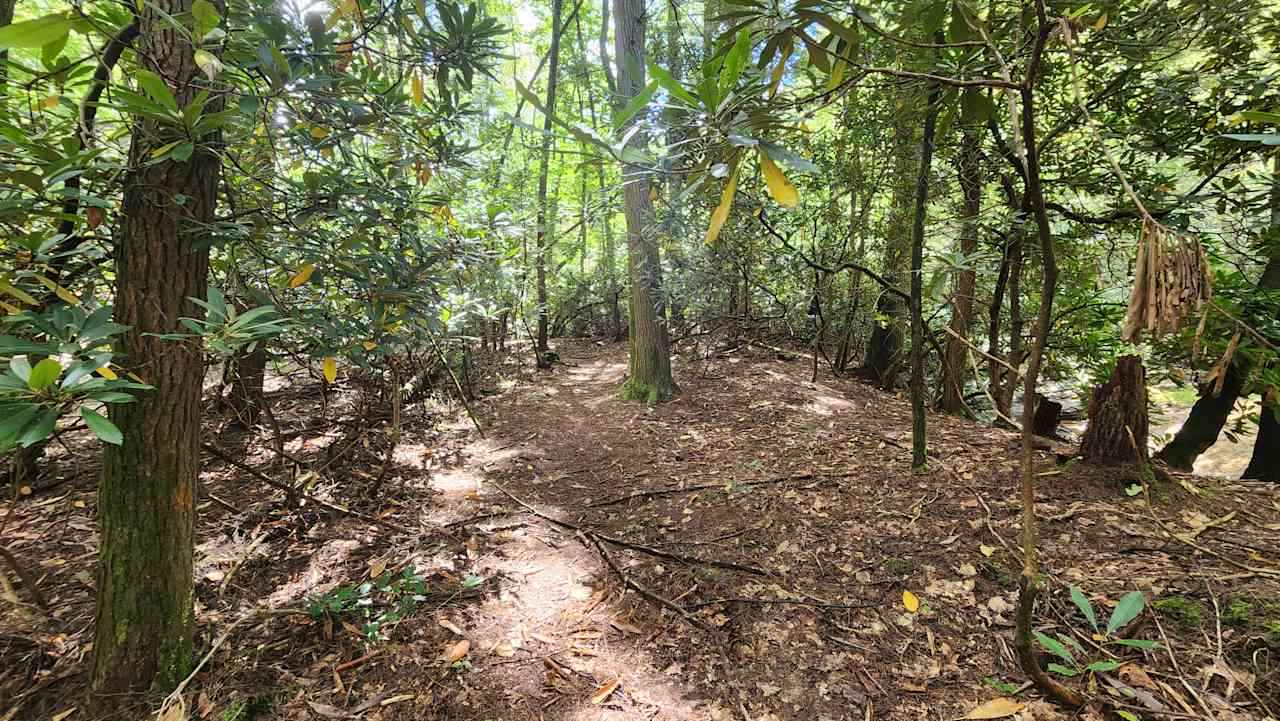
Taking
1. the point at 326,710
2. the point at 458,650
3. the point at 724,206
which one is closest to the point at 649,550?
the point at 458,650

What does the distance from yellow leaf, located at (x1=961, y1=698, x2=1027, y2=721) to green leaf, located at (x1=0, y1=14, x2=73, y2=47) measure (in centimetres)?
307

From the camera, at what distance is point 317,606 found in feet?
7.57

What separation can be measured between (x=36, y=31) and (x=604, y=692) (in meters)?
2.54

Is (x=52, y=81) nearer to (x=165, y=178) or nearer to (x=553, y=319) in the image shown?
(x=165, y=178)

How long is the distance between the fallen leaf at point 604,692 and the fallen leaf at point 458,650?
0.63m

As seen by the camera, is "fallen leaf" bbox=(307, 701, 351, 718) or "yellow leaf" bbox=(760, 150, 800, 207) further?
"fallen leaf" bbox=(307, 701, 351, 718)

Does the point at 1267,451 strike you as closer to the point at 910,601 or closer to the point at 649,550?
the point at 910,601

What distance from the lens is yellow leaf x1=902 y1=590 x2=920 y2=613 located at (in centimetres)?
219

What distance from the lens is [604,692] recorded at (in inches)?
80.3

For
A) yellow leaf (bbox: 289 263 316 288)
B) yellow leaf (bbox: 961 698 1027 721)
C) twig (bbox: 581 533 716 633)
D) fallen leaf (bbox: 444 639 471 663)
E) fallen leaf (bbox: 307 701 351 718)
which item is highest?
yellow leaf (bbox: 289 263 316 288)

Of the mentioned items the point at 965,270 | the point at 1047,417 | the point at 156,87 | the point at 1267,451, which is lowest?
the point at 1267,451

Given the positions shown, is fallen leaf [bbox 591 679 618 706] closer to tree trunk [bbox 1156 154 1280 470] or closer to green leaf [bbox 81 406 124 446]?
green leaf [bbox 81 406 124 446]

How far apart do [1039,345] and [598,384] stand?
6.21 m

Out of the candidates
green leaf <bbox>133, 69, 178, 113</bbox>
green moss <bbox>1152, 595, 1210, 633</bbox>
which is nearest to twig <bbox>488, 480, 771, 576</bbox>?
green moss <bbox>1152, 595, 1210, 633</bbox>
